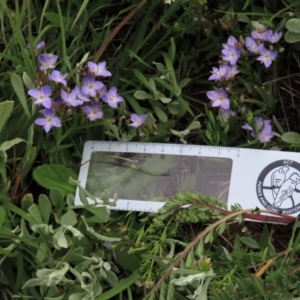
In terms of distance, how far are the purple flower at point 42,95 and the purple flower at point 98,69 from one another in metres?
0.14

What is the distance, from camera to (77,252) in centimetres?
142

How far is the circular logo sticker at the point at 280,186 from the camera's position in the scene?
1451mm

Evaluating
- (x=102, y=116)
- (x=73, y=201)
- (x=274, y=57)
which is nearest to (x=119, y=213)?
(x=73, y=201)

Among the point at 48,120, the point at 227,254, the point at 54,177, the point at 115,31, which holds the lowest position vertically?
the point at 227,254

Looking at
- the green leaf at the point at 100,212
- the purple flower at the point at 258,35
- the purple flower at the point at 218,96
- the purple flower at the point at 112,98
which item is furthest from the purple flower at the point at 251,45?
the green leaf at the point at 100,212

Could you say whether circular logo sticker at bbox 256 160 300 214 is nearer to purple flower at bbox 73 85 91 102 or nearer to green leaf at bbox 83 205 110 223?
green leaf at bbox 83 205 110 223

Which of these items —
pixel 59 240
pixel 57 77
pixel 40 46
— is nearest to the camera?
pixel 59 240

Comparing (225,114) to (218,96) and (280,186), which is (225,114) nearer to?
(218,96)

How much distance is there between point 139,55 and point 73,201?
0.50 metres

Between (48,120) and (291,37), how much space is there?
2.25 feet

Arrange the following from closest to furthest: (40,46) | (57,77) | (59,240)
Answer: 1. (59,240)
2. (57,77)
3. (40,46)

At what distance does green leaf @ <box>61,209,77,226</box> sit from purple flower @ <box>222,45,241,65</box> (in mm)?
585

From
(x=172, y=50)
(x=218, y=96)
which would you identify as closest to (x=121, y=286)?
(x=218, y=96)

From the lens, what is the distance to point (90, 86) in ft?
4.89
